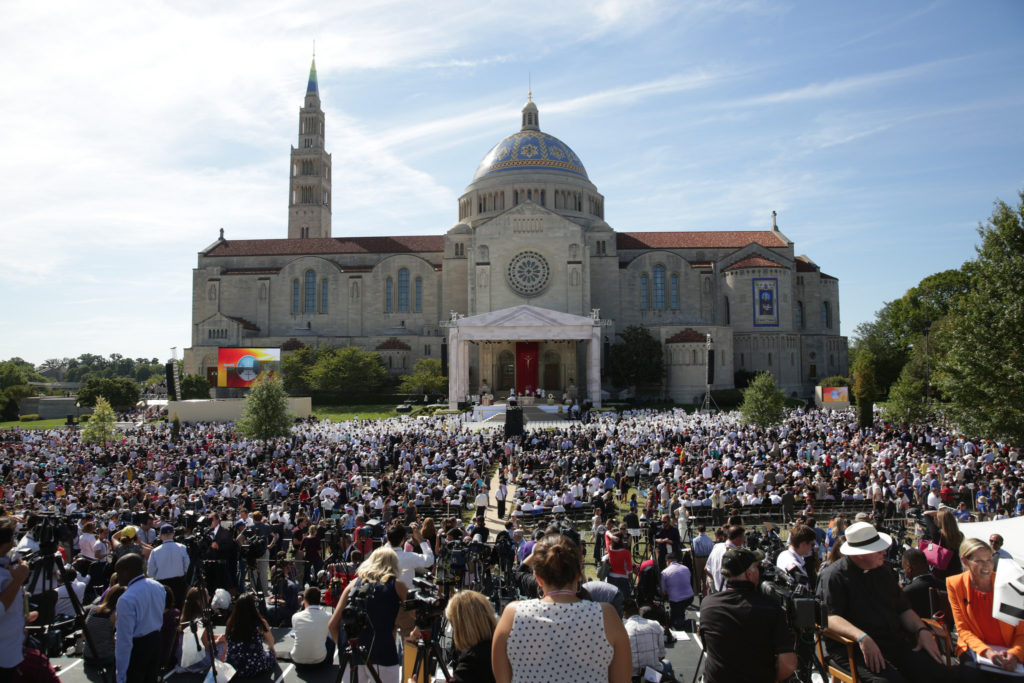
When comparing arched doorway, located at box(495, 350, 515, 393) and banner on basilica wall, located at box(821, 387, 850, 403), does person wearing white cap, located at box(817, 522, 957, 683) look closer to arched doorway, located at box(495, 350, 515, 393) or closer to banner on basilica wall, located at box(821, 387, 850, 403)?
banner on basilica wall, located at box(821, 387, 850, 403)

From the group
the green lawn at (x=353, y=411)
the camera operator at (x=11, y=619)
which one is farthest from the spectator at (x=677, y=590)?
the green lawn at (x=353, y=411)

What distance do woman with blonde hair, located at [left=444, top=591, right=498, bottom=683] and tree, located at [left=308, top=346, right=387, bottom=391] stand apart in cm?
5874

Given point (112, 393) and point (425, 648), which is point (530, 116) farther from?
point (425, 648)

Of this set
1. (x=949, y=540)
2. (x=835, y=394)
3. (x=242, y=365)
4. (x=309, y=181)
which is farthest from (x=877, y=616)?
(x=309, y=181)

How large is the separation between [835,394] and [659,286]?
22855 mm

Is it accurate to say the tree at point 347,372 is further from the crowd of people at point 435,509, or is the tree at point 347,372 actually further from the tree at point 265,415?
the tree at point 265,415

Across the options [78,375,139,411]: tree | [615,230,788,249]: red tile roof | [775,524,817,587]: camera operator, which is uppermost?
[615,230,788,249]: red tile roof

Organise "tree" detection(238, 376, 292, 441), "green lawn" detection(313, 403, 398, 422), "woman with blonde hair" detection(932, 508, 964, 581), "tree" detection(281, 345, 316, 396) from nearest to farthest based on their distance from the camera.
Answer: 1. "woman with blonde hair" detection(932, 508, 964, 581)
2. "tree" detection(238, 376, 292, 441)
3. "green lawn" detection(313, 403, 398, 422)
4. "tree" detection(281, 345, 316, 396)

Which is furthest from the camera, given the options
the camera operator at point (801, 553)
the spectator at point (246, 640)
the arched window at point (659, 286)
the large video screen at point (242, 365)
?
the arched window at point (659, 286)

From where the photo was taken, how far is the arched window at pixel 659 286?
7006 cm

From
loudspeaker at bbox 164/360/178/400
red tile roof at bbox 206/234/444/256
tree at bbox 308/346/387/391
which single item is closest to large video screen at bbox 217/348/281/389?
loudspeaker at bbox 164/360/178/400

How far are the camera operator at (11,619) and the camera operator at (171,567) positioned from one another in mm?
2459

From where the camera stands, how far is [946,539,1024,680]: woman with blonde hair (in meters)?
5.46

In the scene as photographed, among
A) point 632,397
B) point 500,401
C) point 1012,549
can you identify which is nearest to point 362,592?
point 1012,549
